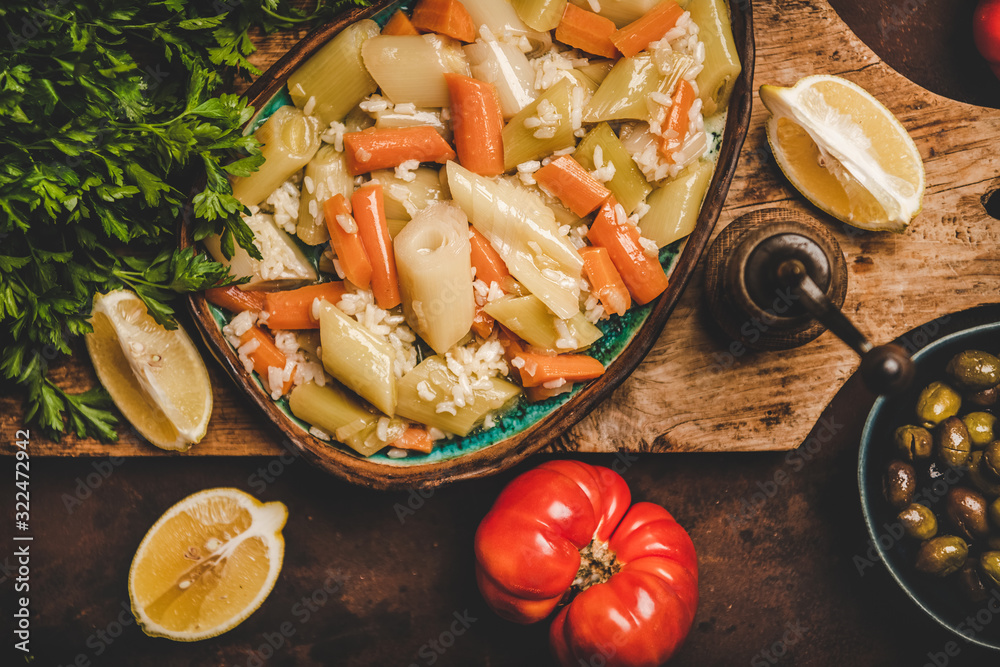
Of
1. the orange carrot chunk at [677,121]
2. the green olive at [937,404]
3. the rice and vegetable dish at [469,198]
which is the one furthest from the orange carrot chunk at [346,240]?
the green olive at [937,404]

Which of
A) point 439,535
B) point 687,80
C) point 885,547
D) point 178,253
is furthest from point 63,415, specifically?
point 885,547

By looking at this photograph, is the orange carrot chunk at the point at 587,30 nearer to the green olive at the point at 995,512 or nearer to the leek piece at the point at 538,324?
the leek piece at the point at 538,324

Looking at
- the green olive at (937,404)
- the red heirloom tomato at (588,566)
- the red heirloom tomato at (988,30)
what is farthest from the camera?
the red heirloom tomato at (988,30)

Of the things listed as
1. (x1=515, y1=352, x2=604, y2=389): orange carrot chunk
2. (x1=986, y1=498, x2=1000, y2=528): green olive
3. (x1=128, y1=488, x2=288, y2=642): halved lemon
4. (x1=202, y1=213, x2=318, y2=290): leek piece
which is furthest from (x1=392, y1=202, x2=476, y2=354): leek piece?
(x1=986, y1=498, x2=1000, y2=528): green olive

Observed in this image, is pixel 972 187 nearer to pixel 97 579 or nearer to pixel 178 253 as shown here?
pixel 178 253

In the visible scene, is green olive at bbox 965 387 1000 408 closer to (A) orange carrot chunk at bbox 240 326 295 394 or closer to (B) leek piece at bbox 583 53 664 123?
(B) leek piece at bbox 583 53 664 123

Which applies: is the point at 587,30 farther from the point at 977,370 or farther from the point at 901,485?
the point at 901,485
